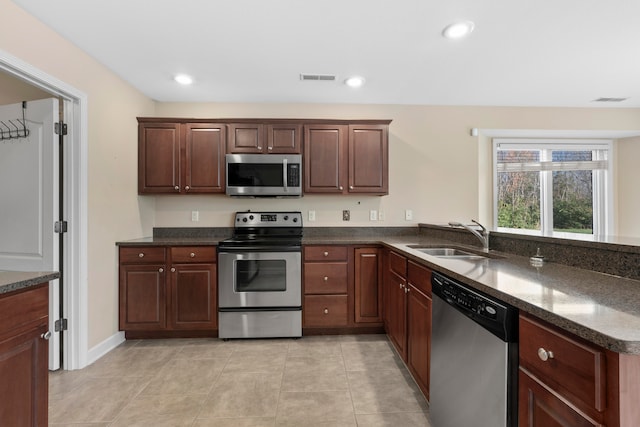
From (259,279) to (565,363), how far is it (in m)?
2.36

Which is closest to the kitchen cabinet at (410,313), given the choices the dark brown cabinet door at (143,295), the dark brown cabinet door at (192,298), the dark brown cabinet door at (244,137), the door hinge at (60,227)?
the dark brown cabinet door at (192,298)

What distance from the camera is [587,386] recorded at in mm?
758

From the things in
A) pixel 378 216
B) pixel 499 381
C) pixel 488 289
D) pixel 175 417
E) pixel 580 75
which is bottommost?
pixel 175 417

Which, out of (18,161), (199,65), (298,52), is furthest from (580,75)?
(18,161)

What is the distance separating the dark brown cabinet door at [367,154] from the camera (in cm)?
317

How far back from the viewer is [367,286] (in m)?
2.91

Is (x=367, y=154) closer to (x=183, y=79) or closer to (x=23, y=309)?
(x=183, y=79)

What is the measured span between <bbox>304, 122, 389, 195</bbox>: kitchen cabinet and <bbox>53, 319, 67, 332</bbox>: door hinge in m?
2.29

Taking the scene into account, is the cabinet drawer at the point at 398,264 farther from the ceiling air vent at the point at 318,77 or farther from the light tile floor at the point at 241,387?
the ceiling air vent at the point at 318,77

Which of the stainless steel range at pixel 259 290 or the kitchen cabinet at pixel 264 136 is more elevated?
the kitchen cabinet at pixel 264 136

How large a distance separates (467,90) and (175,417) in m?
3.69

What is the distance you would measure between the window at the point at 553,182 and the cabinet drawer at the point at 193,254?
3558 mm

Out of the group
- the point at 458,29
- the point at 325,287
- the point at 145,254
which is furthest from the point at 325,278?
the point at 458,29

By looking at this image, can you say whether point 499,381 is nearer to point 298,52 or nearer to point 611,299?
point 611,299
